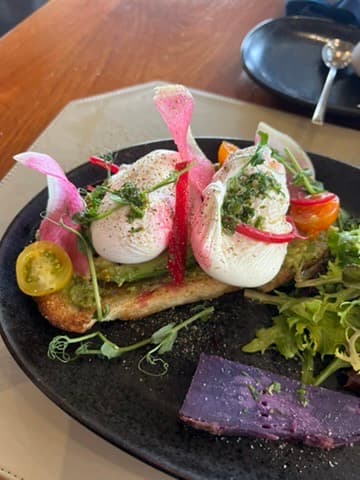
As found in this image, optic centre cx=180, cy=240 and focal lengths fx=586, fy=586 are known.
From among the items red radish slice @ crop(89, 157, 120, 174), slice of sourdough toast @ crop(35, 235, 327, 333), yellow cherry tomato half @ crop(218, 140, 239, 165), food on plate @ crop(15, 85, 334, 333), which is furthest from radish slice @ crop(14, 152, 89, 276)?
yellow cherry tomato half @ crop(218, 140, 239, 165)

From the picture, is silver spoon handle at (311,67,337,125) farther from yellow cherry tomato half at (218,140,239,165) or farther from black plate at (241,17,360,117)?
yellow cherry tomato half at (218,140,239,165)

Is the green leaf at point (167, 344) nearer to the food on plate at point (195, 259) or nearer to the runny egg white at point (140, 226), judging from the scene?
the food on plate at point (195, 259)

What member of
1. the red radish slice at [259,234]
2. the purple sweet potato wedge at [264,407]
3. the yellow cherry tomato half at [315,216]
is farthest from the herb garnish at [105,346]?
the yellow cherry tomato half at [315,216]

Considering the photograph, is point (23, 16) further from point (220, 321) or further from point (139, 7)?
point (220, 321)

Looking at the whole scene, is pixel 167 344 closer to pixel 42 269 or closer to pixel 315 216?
pixel 42 269

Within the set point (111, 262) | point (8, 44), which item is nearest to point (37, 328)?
point (111, 262)

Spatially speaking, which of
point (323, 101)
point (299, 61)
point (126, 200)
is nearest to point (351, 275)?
point (126, 200)
